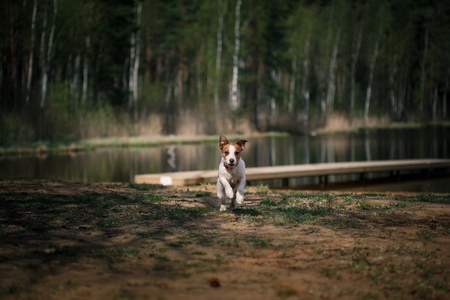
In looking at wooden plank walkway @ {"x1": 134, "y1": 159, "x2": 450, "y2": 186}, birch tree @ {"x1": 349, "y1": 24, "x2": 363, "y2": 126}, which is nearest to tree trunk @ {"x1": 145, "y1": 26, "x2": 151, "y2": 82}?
birch tree @ {"x1": 349, "y1": 24, "x2": 363, "y2": 126}

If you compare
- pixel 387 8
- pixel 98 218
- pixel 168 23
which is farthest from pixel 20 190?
pixel 387 8

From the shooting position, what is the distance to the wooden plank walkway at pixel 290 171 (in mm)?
13164

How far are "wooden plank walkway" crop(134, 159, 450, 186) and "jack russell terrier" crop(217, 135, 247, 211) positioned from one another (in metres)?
5.99

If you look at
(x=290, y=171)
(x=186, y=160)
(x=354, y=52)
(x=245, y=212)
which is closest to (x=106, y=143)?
(x=186, y=160)

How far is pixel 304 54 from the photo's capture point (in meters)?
48.9

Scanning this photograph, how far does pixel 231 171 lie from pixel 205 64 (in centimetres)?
4074

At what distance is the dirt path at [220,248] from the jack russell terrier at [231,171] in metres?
0.35

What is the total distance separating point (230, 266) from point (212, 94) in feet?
117

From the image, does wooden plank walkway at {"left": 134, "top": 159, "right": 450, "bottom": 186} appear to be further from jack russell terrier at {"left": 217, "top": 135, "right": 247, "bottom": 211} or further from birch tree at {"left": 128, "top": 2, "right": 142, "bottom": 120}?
birch tree at {"left": 128, "top": 2, "right": 142, "bottom": 120}

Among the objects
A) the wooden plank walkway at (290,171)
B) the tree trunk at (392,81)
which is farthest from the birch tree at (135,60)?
the tree trunk at (392,81)

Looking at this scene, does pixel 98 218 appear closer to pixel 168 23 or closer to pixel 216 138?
pixel 216 138

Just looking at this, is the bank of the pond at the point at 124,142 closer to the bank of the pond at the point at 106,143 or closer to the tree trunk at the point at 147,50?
the bank of the pond at the point at 106,143

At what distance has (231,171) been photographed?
263 inches

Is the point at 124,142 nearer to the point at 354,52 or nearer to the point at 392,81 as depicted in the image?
Answer: the point at 354,52
